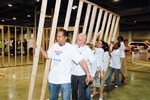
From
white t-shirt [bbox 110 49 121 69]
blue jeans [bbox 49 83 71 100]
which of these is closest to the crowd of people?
blue jeans [bbox 49 83 71 100]

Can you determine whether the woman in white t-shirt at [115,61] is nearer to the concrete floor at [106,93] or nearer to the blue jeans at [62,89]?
the concrete floor at [106,93]

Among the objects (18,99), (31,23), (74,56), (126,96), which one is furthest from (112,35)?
(31,23)

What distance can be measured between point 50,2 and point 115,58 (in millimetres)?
7461

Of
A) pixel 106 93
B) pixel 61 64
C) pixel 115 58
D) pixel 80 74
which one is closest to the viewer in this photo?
pixel 61 64

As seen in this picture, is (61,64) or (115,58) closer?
(61,64)

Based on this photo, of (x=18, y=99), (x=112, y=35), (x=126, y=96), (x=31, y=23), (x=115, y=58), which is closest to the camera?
(x=18, y=99)

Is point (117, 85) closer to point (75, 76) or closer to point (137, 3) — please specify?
point (75, 76)

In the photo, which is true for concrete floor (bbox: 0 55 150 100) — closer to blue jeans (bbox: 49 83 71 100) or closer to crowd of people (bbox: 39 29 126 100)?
crowd of people (bbox: 39 29 126 100)

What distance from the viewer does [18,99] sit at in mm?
5820

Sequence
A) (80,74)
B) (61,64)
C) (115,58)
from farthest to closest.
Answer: (115,58) < (80,74) < (61,64)

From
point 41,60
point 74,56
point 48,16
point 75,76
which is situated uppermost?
point 48,16

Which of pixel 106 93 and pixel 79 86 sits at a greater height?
pixel 79 86

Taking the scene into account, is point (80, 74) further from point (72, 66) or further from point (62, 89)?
point (62, 89)

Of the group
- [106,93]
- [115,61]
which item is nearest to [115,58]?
[115,61]
